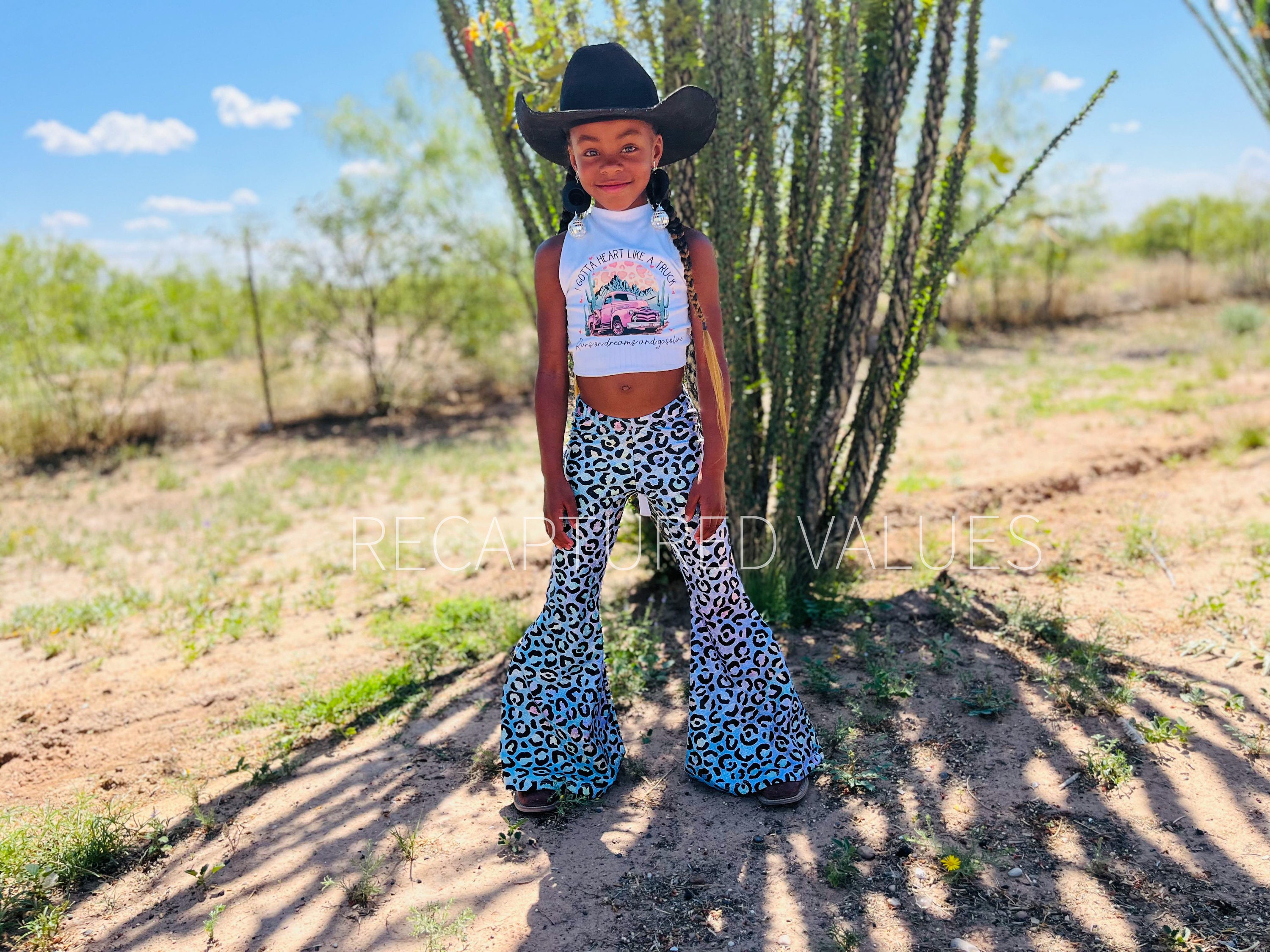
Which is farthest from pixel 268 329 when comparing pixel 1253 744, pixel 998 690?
pixel 1253 744

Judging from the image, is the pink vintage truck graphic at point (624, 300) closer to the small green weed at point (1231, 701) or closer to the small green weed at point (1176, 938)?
the small green weed at point (1176, 938)

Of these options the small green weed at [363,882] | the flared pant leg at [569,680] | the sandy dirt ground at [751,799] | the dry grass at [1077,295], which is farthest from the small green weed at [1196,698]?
the dry grass at [1077,295]

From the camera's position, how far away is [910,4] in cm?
300

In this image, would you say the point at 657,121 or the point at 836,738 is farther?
the point at 836,738

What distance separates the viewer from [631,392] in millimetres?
2215

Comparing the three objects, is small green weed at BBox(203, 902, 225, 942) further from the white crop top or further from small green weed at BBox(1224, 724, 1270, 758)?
small green weed at BBox(1224, 724, 1270, 758)

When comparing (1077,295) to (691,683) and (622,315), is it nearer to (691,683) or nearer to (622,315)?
(691,683)

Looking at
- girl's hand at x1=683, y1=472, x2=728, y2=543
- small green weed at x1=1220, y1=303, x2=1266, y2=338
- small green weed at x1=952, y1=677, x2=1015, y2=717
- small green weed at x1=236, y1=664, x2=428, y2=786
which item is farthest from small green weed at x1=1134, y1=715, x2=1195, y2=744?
small green weed at x1=1220, y1=303, x2=1266, y2=338

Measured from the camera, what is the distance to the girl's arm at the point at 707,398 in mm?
2232

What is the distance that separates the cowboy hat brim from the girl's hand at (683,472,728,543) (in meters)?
0.86

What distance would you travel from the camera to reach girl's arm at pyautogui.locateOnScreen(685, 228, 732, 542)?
2.23 metres

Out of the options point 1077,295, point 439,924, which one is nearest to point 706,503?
point 439,924

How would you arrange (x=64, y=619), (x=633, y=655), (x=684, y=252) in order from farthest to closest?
(x=64, y=619)
(x=633, y=655)
(x=684, y=252)

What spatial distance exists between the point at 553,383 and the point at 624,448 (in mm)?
258
